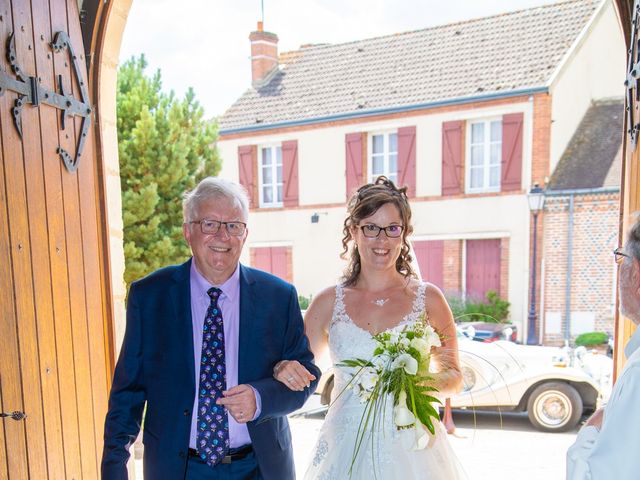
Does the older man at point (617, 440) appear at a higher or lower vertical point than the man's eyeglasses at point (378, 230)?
lower

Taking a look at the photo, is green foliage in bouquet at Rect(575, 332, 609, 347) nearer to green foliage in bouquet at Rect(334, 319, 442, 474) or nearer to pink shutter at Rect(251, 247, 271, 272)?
pink shutter at Rect(251, 247, 271, 272)

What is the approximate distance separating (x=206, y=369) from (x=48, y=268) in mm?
782

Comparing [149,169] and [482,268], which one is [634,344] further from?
[482,268]

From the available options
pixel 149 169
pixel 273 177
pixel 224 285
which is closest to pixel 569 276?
pixel 273 177

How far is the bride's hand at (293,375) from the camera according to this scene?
1987 millimetres

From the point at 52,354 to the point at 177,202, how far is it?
5345mm

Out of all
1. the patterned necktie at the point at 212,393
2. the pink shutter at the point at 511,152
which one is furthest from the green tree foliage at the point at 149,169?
the pink shutter at the point at 511,152

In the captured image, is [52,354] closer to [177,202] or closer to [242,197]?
[242,197]

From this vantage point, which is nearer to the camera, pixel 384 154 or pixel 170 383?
pixel 170 383

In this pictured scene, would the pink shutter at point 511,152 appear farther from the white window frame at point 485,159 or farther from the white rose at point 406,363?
the white rose at point 406,363

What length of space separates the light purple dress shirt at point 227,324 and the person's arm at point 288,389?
0.11 metres

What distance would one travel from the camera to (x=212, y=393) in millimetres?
1968

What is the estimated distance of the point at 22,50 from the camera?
2.11 m

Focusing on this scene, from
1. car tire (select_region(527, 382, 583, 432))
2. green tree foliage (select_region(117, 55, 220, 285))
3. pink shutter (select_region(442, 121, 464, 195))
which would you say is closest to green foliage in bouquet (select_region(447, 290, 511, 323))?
pink shutter (select_region(442, 121, 464, 195))
